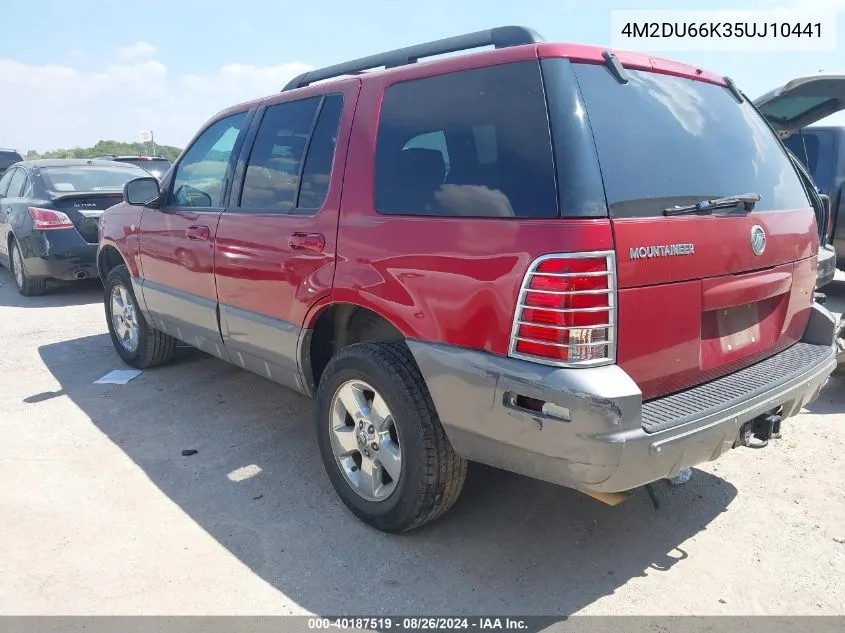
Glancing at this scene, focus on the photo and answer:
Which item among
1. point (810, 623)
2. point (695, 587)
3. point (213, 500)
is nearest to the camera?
point (810, 623)

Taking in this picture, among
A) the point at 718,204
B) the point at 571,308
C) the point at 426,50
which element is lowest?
the point at 571,308

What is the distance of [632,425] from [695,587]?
0.88 metres

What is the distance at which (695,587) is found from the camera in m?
2.59

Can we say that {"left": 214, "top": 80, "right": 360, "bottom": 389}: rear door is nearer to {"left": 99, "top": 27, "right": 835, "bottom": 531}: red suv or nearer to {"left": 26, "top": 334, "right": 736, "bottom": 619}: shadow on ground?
{"left": 99, "top": 27, "right": 835, "bottom": 531}: red suv

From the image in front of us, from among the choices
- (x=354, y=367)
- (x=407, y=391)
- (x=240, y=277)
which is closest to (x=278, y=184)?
(x=240, y=277)

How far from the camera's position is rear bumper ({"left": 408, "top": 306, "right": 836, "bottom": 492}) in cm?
217

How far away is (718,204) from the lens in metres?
2.52

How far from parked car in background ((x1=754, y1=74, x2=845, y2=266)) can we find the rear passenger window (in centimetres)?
278

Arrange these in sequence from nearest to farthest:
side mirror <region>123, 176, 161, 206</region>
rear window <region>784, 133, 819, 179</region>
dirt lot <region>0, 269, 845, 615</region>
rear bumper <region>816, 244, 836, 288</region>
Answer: dirt lot <region>0, 269, 845, 615</region>
rear bumper <region>816, 244, 836, 288</region>
side mirror <region>123, 176, 161, 206</region>
rear window <region>784, 133, 819, 179</region>

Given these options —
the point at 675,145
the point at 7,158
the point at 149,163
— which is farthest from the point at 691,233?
the point at 7,158

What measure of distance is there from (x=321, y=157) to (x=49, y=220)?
6219 millimetres

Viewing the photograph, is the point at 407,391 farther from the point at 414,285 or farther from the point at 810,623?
the point at 810,623

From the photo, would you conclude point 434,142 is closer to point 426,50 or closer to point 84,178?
point 426,50

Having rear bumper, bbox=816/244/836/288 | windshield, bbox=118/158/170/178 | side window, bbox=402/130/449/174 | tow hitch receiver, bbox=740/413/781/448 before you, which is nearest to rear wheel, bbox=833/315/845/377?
rear bumper, bbox=816/244/836/288
